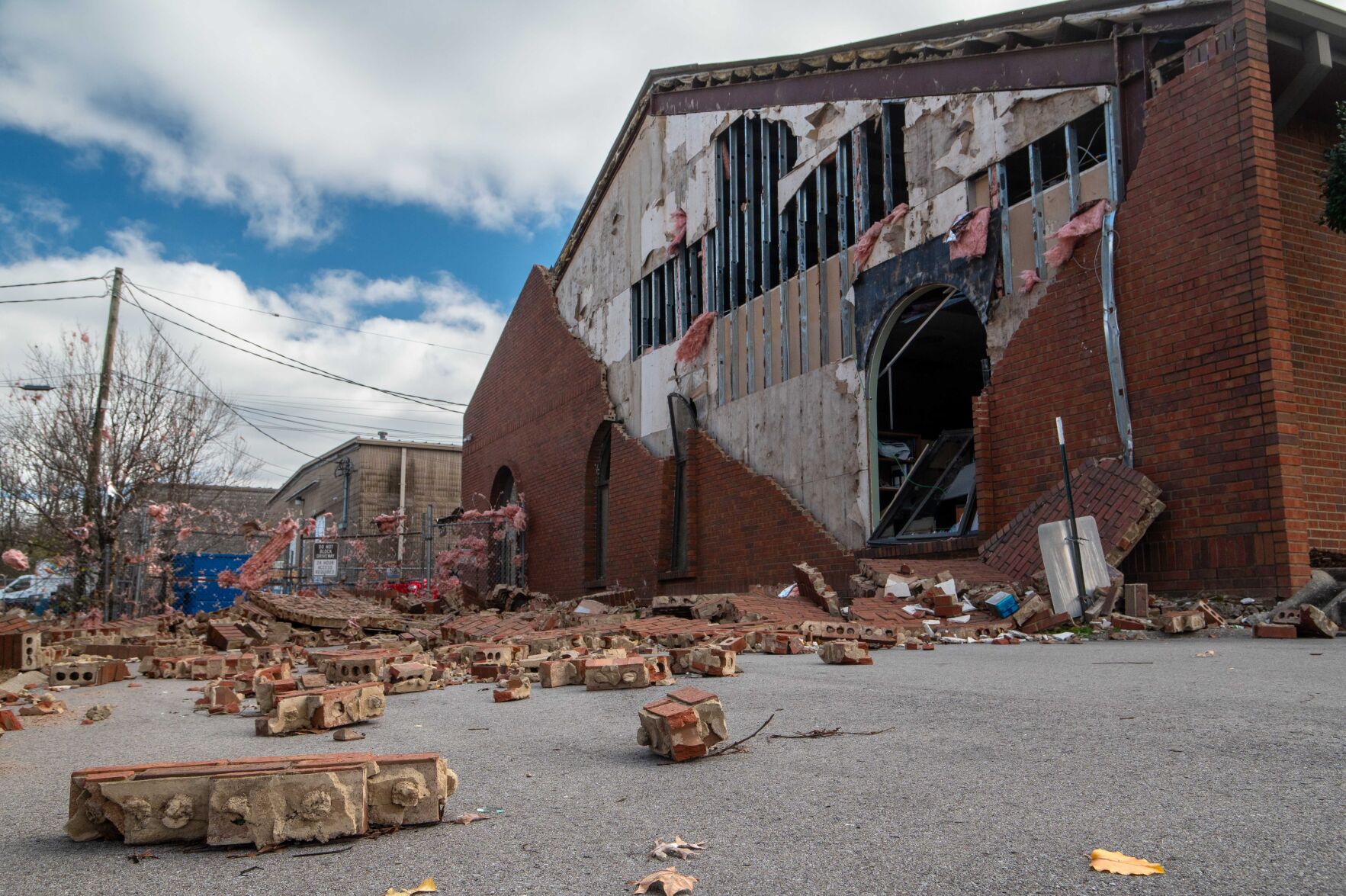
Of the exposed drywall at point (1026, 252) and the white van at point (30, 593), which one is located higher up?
the exposed drywall at point (1026, 252)

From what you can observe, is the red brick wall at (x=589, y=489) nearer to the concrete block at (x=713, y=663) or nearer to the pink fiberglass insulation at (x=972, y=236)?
the pink fiberglass insulation at (x=972, y=236)

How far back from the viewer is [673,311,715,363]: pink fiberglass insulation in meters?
16.3

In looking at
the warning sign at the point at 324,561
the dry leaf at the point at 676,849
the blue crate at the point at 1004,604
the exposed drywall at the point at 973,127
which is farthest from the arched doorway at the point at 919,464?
the warning sign at the point at 324,561

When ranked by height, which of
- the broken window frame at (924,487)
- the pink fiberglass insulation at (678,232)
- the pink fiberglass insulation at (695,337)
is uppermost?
the pink fiberglass insulation at (678,232)

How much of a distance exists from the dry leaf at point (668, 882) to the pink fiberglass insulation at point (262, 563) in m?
17.4

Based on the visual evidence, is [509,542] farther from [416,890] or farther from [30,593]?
[416,890]

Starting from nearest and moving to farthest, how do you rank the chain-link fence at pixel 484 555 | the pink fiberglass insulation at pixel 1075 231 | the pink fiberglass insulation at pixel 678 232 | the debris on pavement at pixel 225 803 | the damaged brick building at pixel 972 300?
the debris on pavement at pixel 225 803 → the damaged brick building at pixel 972 300 → the pink fiberglass insulation at pixel 1075 231 → the pink fiberglass insulation at pixel 678 232 → the chain-link fence at pixel 484 555

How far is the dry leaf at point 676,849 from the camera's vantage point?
7.33 ft

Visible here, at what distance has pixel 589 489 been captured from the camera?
19906 millimetres

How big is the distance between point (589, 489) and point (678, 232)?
5.63m

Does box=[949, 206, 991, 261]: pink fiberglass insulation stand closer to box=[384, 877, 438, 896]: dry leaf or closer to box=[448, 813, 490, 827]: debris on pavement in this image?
box=[448, 813, 490, 827]: debris on pavement

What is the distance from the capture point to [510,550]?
23.2 meters

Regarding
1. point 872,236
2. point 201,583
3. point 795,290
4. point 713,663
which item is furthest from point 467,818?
point 201,583

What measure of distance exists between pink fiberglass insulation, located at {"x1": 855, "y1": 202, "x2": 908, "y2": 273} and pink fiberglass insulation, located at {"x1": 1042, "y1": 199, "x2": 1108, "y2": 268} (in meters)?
2.61
